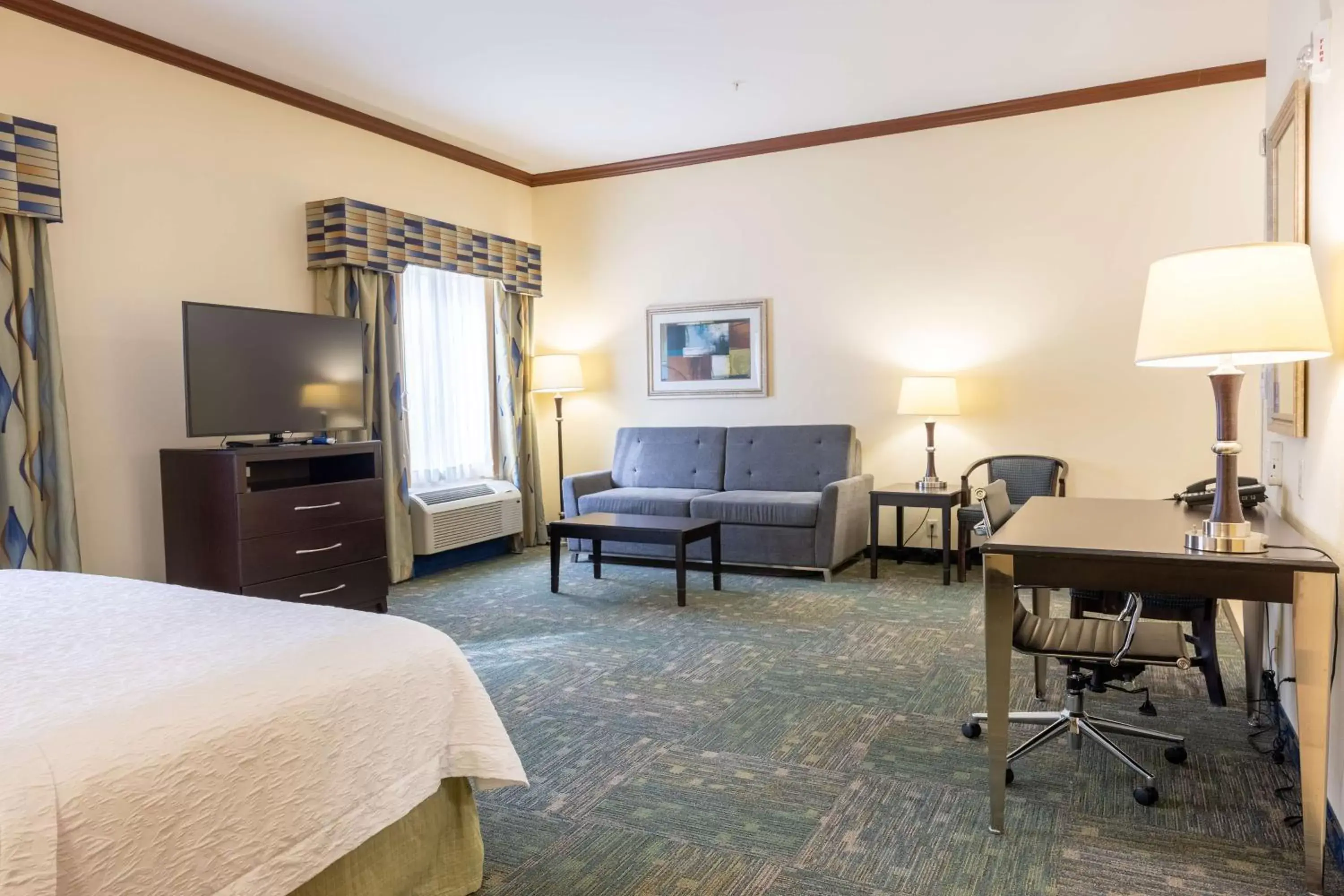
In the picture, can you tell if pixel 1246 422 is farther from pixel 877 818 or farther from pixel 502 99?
pixel 502 99

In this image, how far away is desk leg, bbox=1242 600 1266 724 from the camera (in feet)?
9.57

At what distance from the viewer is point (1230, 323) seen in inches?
Result: 75.7

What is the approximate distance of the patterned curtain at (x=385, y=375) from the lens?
5.13m

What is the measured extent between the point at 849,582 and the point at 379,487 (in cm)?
275

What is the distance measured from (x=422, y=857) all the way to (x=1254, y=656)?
8.88 feet

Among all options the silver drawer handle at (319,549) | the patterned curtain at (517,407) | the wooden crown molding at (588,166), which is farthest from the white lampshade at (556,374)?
the silver drawer handle at (319,549)

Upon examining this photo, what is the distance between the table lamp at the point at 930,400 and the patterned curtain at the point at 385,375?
10.2 feet

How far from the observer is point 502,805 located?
7.99 feet

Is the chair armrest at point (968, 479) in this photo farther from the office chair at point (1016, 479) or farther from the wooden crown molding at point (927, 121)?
the wooden crown molding at point (927, 121)

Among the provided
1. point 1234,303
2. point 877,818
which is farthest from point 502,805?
point 1234,303

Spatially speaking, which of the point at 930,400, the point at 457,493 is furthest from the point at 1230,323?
the point at 457,493

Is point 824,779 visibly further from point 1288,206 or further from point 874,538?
point 874,538

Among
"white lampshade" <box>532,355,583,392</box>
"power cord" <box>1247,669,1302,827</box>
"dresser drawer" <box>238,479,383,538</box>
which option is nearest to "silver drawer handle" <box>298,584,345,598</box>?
"dresser drawer" <box>238,479,383,538</box>

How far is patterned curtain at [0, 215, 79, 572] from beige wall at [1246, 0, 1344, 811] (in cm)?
438
